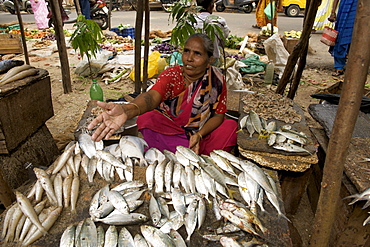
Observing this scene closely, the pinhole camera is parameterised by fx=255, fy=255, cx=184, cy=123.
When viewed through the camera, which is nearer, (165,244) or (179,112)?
(165,244)

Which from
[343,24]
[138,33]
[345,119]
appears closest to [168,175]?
[345,119]

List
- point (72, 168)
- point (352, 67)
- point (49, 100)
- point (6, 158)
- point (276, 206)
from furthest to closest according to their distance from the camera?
1. point (49, 100)
2. point (6, 158)
3. point (72, 168)
4. point (276, 206)
5. point (352, 67)

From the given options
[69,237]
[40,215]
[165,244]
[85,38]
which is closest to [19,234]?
[40,215]

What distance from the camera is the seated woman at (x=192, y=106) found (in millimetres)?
2775

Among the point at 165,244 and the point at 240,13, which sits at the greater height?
the point at 240,13

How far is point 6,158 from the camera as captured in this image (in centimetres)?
267

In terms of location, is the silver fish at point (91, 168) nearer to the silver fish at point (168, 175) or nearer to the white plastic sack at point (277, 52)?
the silver fish at point (168, 175)

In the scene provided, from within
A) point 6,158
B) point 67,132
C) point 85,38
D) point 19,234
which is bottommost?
point 67,132

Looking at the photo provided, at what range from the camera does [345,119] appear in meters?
1.39

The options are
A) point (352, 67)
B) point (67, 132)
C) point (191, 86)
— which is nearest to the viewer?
point (352, 67)

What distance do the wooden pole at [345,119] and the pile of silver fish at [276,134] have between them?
902 mm

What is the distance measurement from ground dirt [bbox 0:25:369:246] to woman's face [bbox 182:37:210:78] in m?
1.75

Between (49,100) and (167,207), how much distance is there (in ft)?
8.18

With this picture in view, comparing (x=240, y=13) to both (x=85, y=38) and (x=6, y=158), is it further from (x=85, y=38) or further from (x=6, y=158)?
(x=6, y=158)
